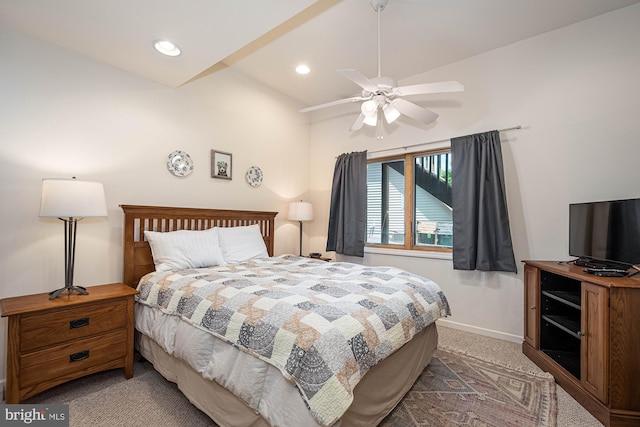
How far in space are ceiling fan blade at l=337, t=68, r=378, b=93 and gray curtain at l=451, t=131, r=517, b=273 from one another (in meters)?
1.50

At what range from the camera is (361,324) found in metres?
1.45

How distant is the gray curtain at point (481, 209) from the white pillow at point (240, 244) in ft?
7.27

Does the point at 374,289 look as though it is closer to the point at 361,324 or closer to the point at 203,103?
the point at 361,324

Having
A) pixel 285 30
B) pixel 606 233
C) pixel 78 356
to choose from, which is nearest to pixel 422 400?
pixel 606 233

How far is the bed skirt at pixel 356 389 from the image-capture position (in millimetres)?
1449

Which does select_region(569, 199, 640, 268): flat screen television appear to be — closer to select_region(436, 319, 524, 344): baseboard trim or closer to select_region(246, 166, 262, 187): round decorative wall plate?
select_region(436, 319, 524, 344): baseboard trim

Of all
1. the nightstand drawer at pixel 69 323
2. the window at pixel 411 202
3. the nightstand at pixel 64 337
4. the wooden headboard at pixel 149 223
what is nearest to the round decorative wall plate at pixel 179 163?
the wooden headboard at pixel 149 223

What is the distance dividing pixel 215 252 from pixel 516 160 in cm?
317

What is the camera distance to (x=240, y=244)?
3.09 m

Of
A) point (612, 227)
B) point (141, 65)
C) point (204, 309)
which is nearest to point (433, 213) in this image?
point (612, 227)

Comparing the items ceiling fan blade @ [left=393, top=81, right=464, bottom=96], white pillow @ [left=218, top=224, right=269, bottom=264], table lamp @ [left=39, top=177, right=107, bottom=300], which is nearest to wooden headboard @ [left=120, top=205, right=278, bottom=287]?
white pillow @ [left=218, top=224, right=269, bottom=264]

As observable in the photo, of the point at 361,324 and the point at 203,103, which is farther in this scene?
the point at 203,103

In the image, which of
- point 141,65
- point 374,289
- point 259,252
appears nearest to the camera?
point 374,289

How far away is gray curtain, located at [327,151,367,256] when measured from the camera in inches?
153
